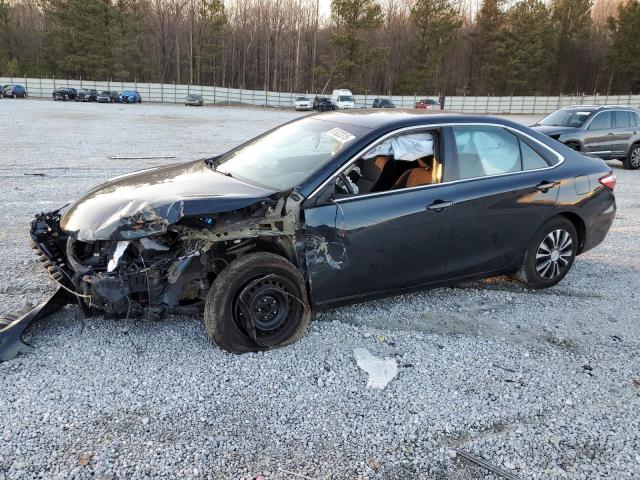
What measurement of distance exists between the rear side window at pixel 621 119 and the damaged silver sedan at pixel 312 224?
9413 mm

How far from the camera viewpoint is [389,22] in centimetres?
7950

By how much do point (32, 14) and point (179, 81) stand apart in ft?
80.8

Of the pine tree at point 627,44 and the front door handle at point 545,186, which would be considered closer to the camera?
the front door handle at point 545,186

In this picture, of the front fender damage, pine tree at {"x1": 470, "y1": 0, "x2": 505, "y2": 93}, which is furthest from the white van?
the front fender damage

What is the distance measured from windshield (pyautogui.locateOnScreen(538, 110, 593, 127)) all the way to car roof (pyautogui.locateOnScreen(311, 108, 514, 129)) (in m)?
9.04

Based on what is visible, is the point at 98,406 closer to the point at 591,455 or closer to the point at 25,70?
the point at 591,455

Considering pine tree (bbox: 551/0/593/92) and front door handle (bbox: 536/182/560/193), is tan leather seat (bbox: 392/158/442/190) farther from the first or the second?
pine tree (bbox: 551/0/593/92)

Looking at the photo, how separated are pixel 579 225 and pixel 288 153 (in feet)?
9.44

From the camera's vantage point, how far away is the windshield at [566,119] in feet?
40.5

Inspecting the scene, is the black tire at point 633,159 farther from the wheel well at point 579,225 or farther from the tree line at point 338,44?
the tree line at point 338,44

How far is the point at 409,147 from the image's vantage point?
4.23 metres

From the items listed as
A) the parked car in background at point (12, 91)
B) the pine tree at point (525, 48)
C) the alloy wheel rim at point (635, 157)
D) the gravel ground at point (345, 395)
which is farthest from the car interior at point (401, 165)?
the pine tree at point (525, 48)

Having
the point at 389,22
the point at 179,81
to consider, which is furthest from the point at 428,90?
the point at 179,81

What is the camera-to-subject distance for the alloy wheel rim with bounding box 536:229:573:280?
4.74 meters
